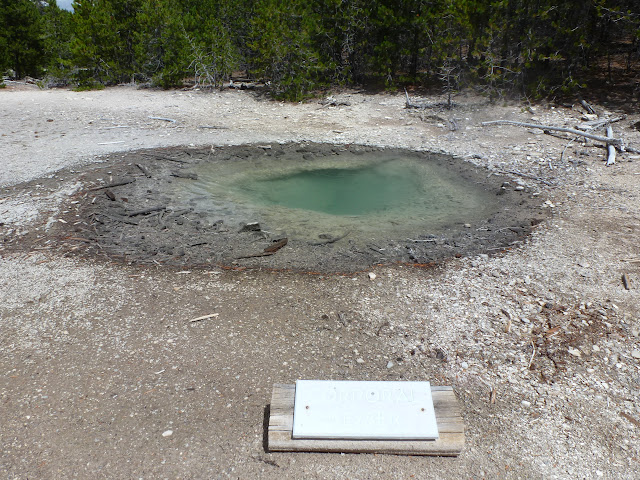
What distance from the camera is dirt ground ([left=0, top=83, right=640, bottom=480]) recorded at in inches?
101

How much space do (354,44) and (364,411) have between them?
41.9 feet

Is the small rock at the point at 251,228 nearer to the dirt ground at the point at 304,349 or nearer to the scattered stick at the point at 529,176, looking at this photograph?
the dirt ground at the point at 304,349

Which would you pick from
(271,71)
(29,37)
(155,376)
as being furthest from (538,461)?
(29,37)

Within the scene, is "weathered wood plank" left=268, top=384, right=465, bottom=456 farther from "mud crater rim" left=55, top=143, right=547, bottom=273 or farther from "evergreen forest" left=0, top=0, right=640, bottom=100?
"evergreen forest" left=0, top=0, right=640, bottom=100

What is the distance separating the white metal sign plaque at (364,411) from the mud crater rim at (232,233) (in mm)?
1864

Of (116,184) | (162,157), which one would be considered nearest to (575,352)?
(116,184)

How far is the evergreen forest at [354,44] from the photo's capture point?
34.3 ft

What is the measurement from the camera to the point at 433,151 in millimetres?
8203

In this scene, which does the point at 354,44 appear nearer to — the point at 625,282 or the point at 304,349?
the point at 625,282

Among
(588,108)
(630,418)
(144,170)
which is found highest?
(588,108)

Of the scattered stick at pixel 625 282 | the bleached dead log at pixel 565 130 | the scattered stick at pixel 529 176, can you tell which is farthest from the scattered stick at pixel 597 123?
the scattered stick at pixel 625 282

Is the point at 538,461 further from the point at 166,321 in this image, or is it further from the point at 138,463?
the point at 166,321

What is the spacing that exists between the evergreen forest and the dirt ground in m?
6.04

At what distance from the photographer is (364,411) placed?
2549 mm
